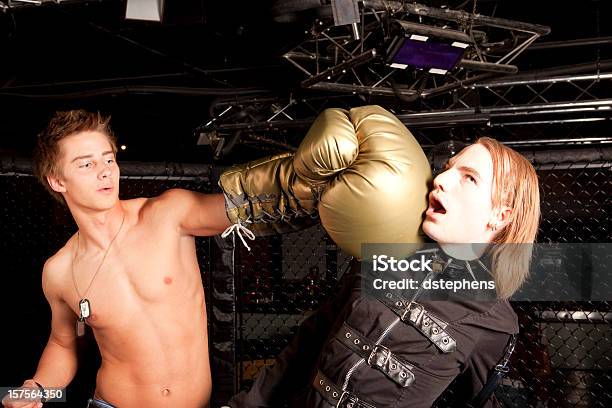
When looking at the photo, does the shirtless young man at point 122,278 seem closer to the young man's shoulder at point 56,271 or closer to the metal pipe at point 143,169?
the young man's shoulder at point 56,271

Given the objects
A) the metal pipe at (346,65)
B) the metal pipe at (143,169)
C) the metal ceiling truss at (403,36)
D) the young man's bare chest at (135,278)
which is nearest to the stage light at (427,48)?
the metal ceiling truss at (403,36)

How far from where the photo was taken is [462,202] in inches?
54.1

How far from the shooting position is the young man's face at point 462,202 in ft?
4.49

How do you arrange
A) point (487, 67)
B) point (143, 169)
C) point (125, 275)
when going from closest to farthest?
point (125, 275) < point (143, 169) < point (487, 67)

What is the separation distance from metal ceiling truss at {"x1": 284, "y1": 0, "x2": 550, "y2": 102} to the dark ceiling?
0.18 m

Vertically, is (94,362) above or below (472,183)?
below

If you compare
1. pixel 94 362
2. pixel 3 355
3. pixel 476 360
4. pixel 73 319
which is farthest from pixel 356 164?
pixel 3 355

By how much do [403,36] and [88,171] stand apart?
1.76 meters

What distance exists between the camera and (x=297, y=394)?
1.64m

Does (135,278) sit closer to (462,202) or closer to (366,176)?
(366,176)

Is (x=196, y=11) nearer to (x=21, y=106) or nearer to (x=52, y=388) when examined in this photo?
(x=52, y=388)

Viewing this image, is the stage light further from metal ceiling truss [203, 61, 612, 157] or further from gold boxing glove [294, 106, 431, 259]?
gold boxing glove [294, 106, 431, 259]

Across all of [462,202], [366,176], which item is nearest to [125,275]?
[366,176]

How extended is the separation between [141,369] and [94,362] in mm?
850
